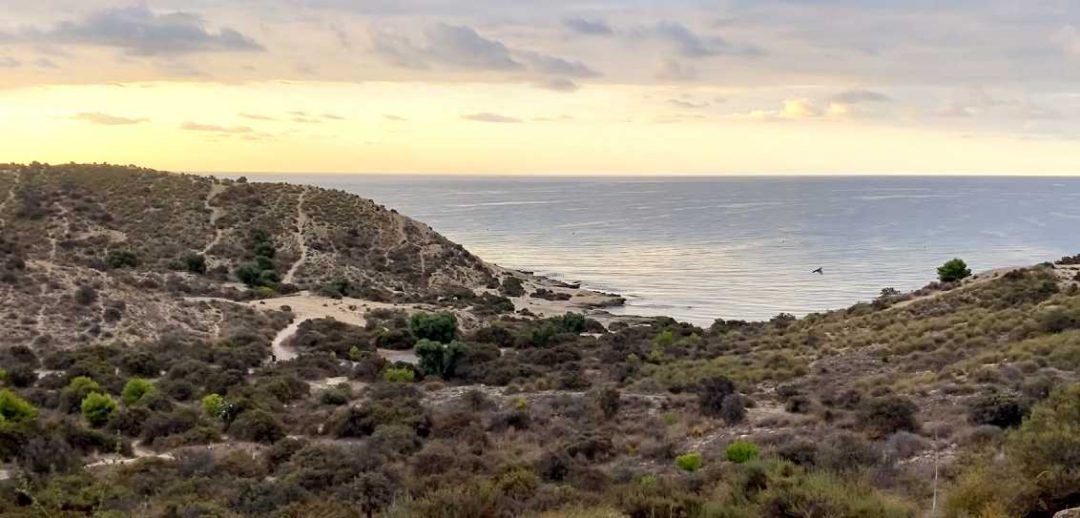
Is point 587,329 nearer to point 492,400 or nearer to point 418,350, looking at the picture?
point 418,350

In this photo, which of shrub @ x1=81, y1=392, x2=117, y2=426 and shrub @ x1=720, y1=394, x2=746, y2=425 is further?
shrub @ x1=81, y1=392, x2=117, y2=426

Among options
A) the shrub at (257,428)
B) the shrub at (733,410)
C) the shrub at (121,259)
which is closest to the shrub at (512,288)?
the shrub at (121,259)

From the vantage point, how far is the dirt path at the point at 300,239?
181 feet

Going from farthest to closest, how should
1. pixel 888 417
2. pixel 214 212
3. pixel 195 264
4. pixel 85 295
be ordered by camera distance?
pixel 214 212
pixel 195 264
pixel 85 295
pixel 888 417

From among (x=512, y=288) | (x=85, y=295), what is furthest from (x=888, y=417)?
(x=512, y=288)

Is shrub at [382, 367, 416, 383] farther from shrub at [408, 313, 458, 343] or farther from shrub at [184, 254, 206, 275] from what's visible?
shrub at [184, 254, 206, 275]

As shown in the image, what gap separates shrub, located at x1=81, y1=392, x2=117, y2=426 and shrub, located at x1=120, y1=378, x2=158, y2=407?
1407 millimetres

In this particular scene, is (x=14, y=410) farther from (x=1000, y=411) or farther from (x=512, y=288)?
(x=512, y=288)

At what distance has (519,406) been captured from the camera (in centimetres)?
1984

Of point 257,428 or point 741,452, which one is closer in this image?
point 741,452

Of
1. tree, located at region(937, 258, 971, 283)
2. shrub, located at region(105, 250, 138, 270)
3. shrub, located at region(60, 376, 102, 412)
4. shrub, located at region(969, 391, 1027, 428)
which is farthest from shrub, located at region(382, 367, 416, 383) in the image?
shrub, located at region(105, 250, 138, 270)

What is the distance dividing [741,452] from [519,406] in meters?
7.18

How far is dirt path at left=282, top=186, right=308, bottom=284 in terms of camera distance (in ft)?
181

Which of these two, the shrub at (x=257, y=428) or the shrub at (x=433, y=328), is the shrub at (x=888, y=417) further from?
the shrub at (x=433, y=328)
